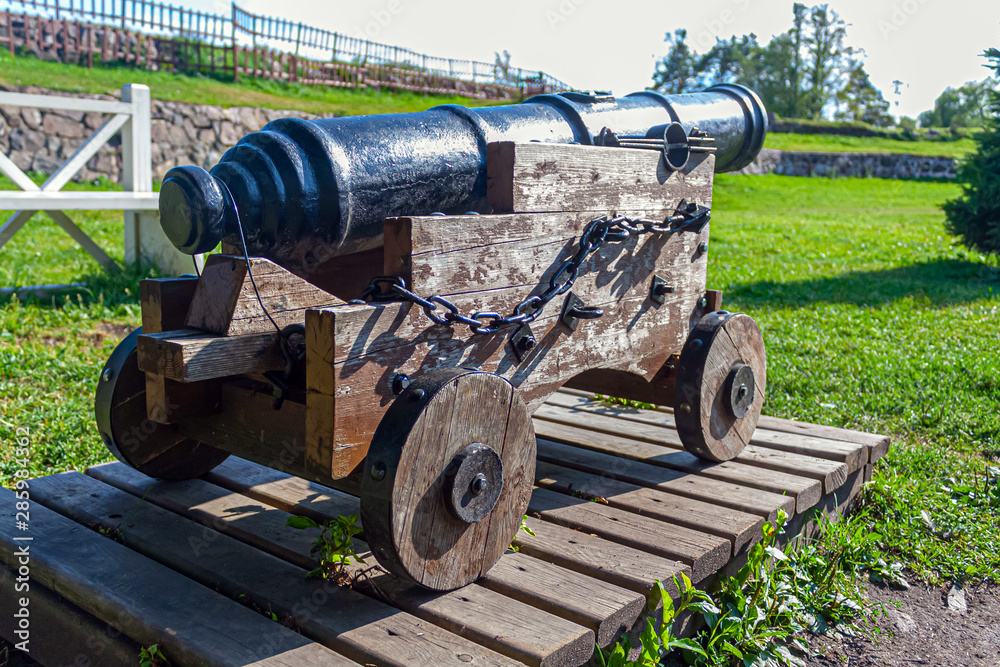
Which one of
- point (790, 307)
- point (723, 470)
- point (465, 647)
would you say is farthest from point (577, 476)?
point (790, 307)

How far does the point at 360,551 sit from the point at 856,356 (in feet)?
14.0

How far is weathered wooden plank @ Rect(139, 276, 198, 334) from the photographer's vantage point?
86.6 inches

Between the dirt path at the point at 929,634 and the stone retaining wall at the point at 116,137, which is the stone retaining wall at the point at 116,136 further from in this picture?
the dirt path at the point at 929,634

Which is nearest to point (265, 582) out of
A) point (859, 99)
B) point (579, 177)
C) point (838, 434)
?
point (579, 177)

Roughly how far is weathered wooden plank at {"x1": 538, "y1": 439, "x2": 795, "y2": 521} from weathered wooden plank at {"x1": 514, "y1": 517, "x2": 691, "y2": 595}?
51 centimetres

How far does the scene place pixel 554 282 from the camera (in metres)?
2.40

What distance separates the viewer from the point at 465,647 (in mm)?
1827

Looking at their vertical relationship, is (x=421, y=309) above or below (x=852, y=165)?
below

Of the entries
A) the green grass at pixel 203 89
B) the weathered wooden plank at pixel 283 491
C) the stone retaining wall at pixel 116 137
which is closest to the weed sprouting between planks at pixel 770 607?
the weathered wooden plank at pixel 283 491

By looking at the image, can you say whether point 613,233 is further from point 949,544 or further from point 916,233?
point 916,233

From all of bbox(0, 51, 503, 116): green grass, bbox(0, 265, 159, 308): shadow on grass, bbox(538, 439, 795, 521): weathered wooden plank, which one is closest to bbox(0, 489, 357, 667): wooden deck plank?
bbox(538, 439, 795, 521): weathered wooden plank

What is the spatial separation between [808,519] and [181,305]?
2.12 meters

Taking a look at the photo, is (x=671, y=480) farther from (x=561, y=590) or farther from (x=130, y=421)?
(x=130, y=421)

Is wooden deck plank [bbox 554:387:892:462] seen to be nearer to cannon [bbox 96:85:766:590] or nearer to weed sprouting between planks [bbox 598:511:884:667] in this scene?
weed sprouting between planks [bbox 598:511:884:667]
